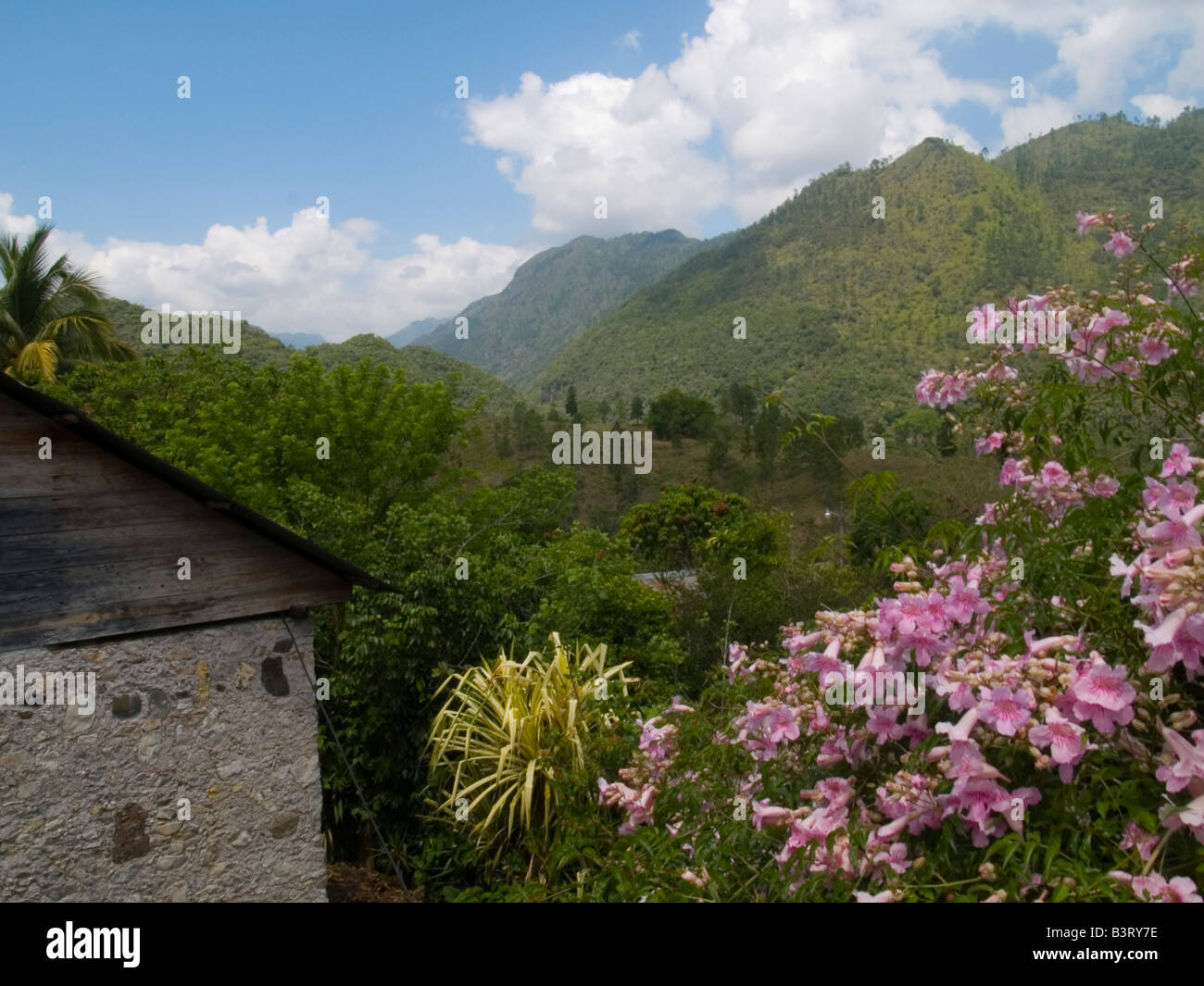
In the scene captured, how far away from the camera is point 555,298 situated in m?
94.4

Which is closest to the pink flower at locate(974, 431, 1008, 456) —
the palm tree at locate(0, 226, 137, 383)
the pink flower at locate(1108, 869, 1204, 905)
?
the pink flower at locate(1108, 869, 1204, 905)

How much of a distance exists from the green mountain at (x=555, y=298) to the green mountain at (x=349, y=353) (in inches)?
1080

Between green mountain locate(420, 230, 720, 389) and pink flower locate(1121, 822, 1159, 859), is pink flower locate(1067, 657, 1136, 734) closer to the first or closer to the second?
pink flower locate(1121, 822, 1159, 859)

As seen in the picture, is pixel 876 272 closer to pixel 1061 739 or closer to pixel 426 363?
pixel 426 363

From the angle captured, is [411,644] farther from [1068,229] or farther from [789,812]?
[1068,229]

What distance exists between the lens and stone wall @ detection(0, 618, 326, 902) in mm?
3723

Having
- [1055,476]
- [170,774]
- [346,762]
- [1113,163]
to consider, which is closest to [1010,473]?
[1055,476]

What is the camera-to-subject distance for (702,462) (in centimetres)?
3073

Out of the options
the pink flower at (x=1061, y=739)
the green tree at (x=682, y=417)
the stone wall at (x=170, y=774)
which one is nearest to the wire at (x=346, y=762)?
the stone wall at (x=170, y=774)

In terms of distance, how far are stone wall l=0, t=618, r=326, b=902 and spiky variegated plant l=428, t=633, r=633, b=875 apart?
120 centimetres

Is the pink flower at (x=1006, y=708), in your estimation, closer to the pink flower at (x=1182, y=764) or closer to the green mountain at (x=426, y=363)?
the pink flower at (x=1182, y=764)

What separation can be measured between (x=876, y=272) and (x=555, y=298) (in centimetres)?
4910

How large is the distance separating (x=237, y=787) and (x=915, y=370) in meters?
36.7

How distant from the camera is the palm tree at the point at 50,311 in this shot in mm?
19719
